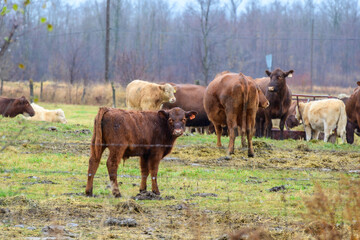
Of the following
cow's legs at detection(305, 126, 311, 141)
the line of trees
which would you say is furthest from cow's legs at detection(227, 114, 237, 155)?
the line of trees

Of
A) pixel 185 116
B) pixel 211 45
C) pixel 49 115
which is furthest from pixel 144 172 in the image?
pixel 211 45

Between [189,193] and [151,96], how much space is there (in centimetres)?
1064

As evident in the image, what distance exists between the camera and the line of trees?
2500 inches

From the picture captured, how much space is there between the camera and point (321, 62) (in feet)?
230

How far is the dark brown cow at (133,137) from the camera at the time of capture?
852 centimetres

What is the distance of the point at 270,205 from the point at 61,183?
348 centimetres

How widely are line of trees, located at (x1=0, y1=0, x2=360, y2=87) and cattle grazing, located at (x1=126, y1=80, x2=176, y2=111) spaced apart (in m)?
35.2

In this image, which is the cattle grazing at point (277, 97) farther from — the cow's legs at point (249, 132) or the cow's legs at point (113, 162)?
the cow's legs at point (113, 162)

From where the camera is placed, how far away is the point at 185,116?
9.77 metres

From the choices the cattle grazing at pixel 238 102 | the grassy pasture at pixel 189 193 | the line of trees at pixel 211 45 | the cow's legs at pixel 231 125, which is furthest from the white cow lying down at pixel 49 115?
the line of trees at pixel 211 45

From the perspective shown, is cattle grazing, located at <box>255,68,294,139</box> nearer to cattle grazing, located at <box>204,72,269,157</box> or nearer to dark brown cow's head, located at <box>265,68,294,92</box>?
dark brown cow's head, located at <box>265,68,294,92</box>

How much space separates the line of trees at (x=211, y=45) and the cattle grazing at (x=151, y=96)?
35179 millimetres

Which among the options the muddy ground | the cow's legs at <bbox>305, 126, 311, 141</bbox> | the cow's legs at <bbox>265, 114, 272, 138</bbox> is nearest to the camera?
the muddy ground

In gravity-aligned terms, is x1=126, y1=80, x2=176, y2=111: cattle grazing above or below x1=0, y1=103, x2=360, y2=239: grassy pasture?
above
